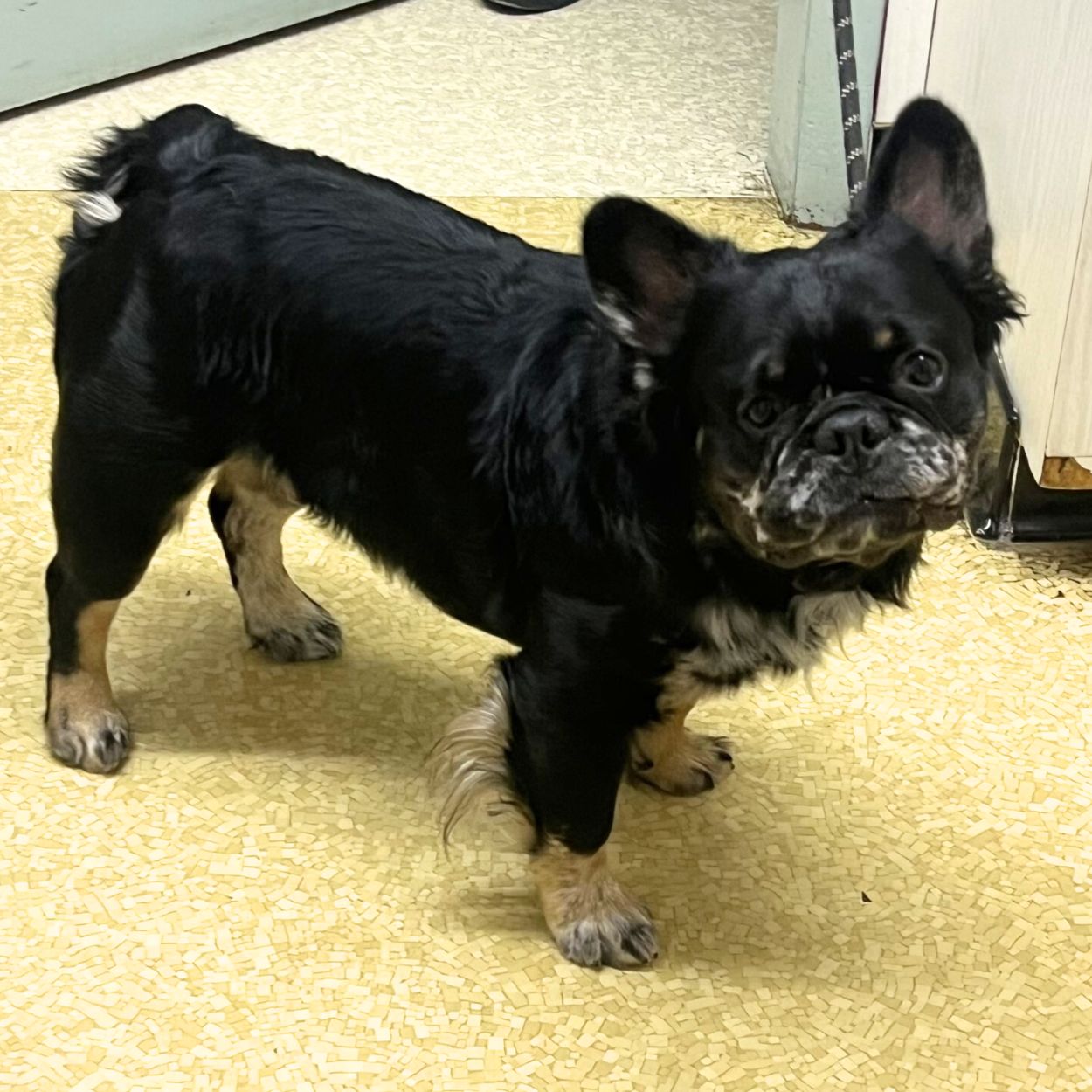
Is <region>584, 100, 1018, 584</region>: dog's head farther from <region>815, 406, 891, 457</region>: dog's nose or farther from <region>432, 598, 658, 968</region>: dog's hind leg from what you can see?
<region>432, 598, 658, 968</region>: dog's hind leg

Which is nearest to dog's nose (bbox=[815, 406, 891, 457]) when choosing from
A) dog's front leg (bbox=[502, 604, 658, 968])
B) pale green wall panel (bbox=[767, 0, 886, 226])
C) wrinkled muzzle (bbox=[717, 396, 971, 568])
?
wrinkled muzzle (bbox=[717, 396, 971, 568])

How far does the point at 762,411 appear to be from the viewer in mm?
1506

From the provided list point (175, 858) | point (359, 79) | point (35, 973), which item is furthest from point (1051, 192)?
point (359, 79)

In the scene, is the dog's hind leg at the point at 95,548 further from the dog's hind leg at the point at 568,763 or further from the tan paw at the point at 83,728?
the dog's hind leg at the point at 568,763

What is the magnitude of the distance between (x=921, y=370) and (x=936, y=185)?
24cm

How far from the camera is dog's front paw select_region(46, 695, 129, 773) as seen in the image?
211 cm

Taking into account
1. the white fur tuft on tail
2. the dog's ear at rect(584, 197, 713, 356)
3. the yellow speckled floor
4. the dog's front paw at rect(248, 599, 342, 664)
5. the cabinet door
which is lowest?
the yellow speckled floor

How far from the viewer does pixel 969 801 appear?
2107 mm

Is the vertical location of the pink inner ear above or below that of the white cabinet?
above

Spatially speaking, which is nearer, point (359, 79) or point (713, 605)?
point (713, 605)

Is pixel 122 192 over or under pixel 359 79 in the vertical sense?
over

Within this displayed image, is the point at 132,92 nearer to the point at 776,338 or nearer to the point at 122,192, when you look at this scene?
the point at 122,192

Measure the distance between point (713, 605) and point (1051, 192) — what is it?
107 cm

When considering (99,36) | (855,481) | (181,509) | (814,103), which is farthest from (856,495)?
(99,36)
